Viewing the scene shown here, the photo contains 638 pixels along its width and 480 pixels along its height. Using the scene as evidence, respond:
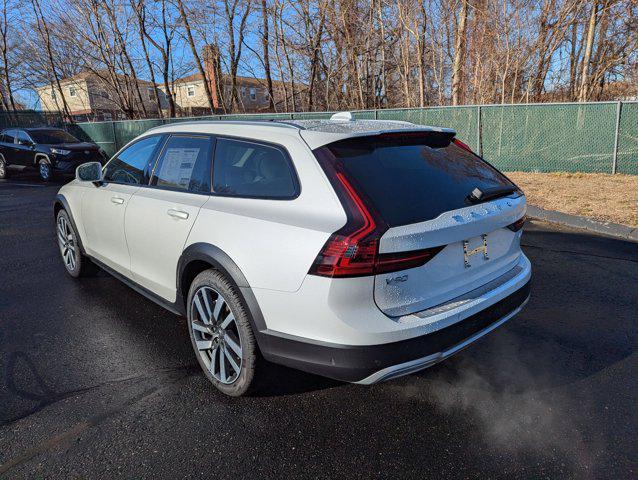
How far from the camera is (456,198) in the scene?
2523mm

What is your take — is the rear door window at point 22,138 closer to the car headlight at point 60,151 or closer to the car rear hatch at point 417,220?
the car headlight at point 60,151

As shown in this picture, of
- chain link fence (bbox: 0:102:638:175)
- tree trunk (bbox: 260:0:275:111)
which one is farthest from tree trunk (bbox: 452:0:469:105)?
tree trunk (bbox: 260:0:275:111)

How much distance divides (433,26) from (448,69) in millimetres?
2240

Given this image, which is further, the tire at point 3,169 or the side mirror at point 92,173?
the tire at point 3,169

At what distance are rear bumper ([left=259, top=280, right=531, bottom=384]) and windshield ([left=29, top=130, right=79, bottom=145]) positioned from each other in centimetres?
1449

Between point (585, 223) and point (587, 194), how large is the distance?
221 cm

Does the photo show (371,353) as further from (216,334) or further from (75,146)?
(75,146)

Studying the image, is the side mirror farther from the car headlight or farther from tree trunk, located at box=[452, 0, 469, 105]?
tree trunk, located at box=[452, 0, 469, 105]

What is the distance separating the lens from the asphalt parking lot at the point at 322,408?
221 centimetres

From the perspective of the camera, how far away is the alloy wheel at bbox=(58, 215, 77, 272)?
4779 millimetres

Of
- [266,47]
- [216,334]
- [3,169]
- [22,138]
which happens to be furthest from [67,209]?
[266,47]

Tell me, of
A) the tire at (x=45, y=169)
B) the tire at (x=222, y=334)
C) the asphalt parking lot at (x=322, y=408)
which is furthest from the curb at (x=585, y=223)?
the tire at (x=45, y=169)

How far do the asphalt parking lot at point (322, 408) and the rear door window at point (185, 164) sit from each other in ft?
4.06

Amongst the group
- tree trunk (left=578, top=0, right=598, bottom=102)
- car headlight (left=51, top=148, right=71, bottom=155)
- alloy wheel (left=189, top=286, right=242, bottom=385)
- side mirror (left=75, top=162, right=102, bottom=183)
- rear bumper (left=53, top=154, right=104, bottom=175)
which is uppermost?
tree trunk (left=578, top=0, right=598, bottom=102)
